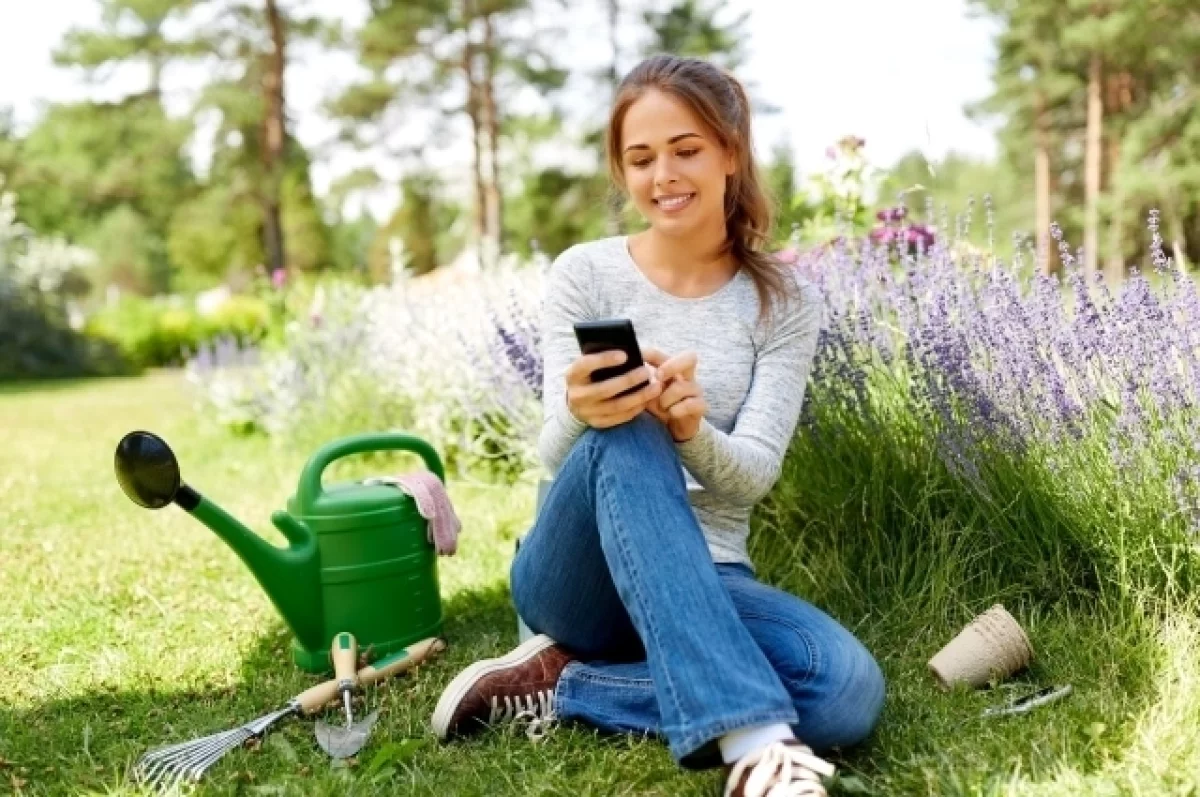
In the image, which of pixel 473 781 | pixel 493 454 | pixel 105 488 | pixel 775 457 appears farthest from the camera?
pixel 105 488

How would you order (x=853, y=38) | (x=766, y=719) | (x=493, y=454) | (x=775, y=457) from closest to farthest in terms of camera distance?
(x=766, y=719), (x=775, y=457), (x=853, y=38), (x=493, y=454)

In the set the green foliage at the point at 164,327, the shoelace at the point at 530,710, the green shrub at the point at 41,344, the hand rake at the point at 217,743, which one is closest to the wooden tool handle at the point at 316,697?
the hand rake at the point at 217,743

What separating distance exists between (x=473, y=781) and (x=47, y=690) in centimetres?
103

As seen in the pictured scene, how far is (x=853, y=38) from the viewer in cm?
372

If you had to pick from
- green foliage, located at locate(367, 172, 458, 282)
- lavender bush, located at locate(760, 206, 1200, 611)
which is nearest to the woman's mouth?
lavender bush, located at locate(760, 206, 1200, 611)

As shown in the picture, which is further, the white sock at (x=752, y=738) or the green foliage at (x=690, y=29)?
the green foliage at (x=690, y=29)

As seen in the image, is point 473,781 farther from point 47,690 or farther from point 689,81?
point 689,81

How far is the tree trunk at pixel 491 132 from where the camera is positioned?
58.5 ft

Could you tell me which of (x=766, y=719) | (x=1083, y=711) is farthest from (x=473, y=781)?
(x=1083, y=711)

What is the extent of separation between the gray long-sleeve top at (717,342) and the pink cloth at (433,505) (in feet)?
1.52

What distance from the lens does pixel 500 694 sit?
77.2 inches

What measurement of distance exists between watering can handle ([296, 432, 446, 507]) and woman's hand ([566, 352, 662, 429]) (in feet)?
2.50

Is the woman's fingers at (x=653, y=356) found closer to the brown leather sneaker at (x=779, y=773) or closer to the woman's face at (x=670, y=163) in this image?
the woman's face at (x=670, y=163)

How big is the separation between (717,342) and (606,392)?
46cm
